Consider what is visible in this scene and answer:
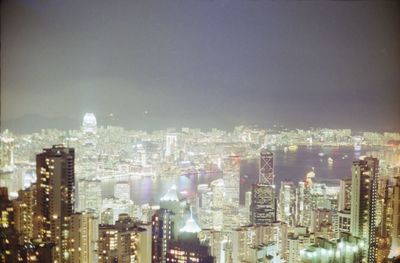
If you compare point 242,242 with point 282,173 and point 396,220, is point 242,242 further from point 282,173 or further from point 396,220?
point 396,220

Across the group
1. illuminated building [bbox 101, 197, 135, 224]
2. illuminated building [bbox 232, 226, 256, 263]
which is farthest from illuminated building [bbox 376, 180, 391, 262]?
illuminated building [bbox 101, 197, 135, 224]

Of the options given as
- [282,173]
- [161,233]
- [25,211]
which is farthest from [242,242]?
[25,211]

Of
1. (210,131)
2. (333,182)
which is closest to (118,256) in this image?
(210,131)

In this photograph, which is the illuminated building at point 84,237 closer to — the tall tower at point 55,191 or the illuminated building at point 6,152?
the tall tower at point 55,191

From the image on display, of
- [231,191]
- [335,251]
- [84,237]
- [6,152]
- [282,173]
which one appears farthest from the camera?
[231,191]

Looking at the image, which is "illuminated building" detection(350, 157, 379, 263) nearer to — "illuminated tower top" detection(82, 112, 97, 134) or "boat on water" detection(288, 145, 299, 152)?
"boat on water" detection(288, 145, 299, 152)

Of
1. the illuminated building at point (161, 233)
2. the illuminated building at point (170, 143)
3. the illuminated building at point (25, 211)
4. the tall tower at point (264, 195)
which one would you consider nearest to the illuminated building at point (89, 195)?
the illuminated building at point (25, 211)
